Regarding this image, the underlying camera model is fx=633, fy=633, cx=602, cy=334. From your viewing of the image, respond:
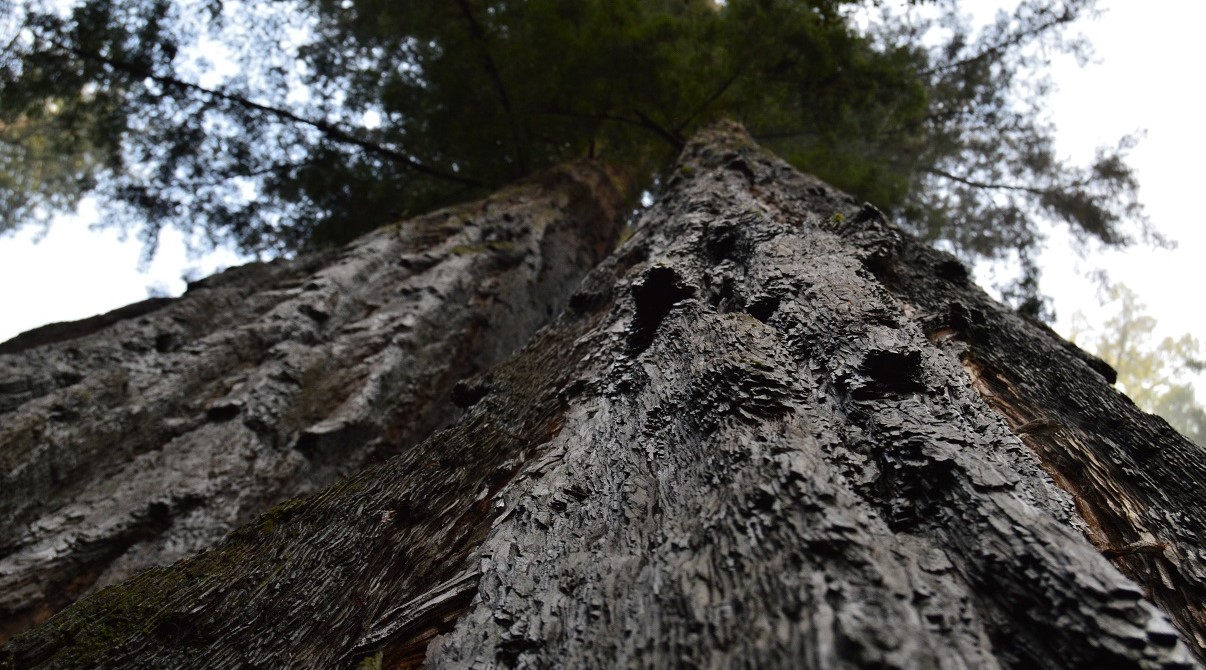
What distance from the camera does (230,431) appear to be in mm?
3178

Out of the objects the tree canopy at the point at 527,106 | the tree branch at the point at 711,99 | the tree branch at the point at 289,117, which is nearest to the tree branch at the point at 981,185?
the tree canopy at the point at 527,106

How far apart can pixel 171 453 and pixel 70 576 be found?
0.64 metres

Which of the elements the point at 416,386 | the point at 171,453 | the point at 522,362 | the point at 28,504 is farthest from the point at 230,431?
the point at 522,362

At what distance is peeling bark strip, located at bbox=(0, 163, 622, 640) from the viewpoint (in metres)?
2.70

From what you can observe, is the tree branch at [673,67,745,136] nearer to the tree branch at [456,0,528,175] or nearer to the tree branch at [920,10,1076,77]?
the tree branch at [456,0,528,175]

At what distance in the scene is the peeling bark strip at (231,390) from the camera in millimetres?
2703

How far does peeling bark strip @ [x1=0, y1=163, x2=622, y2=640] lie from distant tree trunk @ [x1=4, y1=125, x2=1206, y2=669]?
45.2 inches

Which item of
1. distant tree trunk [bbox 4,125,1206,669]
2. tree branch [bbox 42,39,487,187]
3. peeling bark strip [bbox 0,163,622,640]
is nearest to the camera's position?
distant tree trunk [bbox 4,125,1206,669]

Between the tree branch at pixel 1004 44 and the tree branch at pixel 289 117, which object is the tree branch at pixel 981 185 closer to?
the tree branch at pixel 1004 44

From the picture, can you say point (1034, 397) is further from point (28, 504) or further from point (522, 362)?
point (28, 504)

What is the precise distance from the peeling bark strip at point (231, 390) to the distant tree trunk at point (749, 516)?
3.77 feet

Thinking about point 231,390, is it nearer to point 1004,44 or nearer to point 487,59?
point 487,59

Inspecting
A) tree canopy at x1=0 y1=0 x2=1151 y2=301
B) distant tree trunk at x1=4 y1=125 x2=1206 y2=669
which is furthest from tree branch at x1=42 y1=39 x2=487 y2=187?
distant tree trunk at x1=4 y1=125 x2=1206 y2=669

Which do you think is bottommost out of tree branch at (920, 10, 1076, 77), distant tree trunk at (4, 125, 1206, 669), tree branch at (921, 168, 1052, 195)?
distant tree trunk at (4, 125, 1206, 669)
